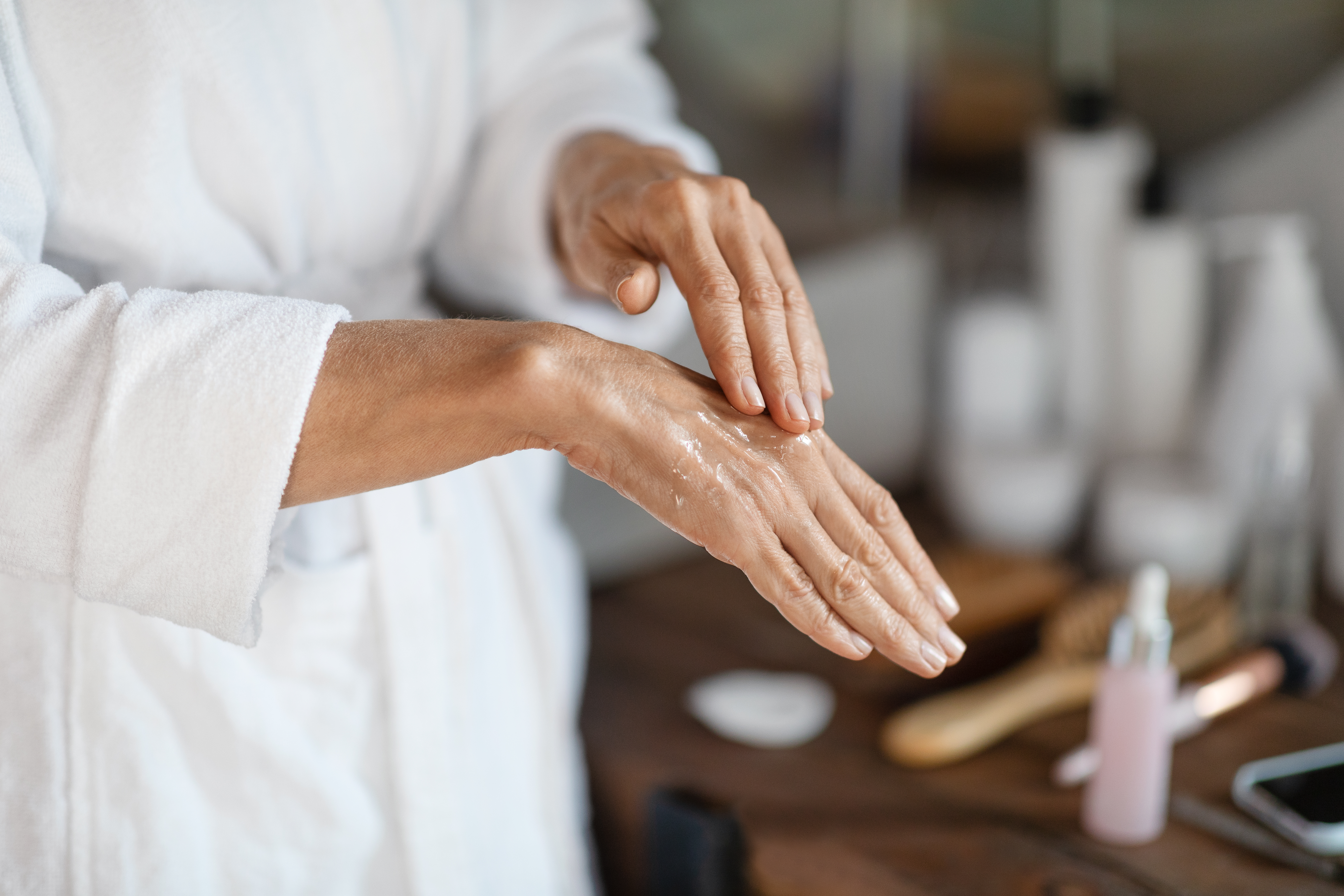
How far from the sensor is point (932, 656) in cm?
59

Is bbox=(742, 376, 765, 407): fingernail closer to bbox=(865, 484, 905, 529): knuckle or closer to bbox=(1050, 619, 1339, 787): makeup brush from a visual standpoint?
bbox=(865, 484, 905, 529): knuckle

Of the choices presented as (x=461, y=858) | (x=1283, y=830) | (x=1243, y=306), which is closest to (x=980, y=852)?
(x=1283, y=830)

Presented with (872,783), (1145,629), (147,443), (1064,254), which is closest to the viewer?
(147,443)

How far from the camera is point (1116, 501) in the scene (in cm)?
114

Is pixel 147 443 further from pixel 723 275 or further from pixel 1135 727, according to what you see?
pixel 1135 727

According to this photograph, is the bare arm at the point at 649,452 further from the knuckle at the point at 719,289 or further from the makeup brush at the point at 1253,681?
the makeup brush at the point at 1253,681

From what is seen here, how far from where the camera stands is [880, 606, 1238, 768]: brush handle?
2.91 feet

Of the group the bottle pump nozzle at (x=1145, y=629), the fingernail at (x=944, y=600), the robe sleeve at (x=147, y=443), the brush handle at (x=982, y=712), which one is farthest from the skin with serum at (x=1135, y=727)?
the robe sleeve at (x=147, y=443)

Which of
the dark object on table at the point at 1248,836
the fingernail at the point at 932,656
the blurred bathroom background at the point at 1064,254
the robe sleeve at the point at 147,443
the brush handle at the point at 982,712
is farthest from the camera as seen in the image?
the blurred bathroom background at the point at 1064,254

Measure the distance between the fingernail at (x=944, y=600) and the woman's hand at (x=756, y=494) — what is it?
0.01 m

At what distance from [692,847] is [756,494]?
41 centimetres

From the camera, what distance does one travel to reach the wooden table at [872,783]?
2.52ft

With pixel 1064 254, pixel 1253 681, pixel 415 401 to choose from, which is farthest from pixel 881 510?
pixel 1064 254

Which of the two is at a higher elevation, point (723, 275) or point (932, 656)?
point (723, 275)
